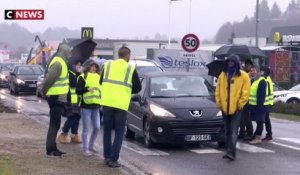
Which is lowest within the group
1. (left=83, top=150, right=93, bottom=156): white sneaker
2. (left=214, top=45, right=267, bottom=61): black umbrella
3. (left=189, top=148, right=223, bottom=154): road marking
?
(left=189, top=148, right=223, bottom=154): road marking

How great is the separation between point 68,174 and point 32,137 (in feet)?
15.6

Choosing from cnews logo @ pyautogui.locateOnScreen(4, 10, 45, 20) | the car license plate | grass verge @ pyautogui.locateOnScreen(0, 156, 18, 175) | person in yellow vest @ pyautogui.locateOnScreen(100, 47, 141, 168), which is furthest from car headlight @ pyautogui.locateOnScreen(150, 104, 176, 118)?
cnews logo @ pyautogui.locateOnScreen(4, 10, 45, 20)

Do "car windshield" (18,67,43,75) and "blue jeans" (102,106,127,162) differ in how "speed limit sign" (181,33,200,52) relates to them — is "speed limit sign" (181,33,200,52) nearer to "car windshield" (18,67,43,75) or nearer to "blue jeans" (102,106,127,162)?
"blue jeans" (102,106,127,162)

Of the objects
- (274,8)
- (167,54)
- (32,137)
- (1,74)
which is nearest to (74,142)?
(32,137)

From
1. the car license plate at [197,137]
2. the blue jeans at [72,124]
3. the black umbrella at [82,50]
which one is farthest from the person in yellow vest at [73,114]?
the car license plate at [197,137]

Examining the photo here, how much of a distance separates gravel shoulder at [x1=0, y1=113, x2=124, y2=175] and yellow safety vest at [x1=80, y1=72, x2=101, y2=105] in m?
0.96

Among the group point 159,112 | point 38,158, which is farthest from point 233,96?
point 38,158

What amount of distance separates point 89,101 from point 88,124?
0.42 meters

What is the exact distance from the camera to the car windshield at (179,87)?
13.8 metres

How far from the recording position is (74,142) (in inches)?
529

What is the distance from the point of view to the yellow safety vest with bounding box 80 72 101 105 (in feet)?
39.4

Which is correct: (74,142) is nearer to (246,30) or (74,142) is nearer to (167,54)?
(167,54)

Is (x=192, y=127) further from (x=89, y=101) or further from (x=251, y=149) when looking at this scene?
(x=89, y=101)

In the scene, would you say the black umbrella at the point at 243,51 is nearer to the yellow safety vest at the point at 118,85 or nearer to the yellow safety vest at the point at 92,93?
the yellow safety vest at the point at 92,93
